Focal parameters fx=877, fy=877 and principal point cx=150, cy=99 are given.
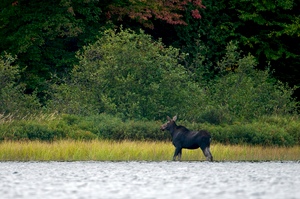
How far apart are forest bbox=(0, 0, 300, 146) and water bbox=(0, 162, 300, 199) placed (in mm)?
5142

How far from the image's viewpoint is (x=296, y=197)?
13477 mm

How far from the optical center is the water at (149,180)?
14.2m

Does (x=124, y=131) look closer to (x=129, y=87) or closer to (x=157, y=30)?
(x=129, y=87)

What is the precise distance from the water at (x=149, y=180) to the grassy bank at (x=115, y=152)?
1.22 metres

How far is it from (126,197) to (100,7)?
2519 cm

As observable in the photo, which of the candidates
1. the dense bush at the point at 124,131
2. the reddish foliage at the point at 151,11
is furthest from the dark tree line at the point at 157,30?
the dense bush at the point at 124,131

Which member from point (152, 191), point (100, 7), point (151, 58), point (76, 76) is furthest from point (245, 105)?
point (152, 191)

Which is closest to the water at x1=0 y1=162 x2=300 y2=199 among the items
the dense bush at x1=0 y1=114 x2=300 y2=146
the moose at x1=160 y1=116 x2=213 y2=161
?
the moose at x1=160 y1=116 x2=213 y2=161

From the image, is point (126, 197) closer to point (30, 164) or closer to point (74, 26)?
point (30, 164)

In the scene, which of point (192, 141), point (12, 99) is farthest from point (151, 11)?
point (192, 141)

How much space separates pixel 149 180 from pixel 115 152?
7873 mm

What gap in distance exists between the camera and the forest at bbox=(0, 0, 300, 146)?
28.9m

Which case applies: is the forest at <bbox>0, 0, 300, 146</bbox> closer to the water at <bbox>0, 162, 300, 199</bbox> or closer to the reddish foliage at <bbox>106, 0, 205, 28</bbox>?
the reddish foliage at <bbox>106, 0, 205, 28</bbox>

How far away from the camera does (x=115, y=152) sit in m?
24.9
